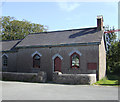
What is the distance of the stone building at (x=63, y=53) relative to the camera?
719 inches

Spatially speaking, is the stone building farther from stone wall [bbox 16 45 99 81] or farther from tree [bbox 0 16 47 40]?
tree [bbox 0 16 47 40]

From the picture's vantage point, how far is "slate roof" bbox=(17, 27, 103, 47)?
19.1m

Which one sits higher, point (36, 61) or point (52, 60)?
point (52, 60)

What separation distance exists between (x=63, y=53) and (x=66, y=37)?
97.9 inches

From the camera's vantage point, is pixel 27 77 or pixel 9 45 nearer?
pixel 27 77

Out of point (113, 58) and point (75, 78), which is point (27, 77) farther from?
point (113, 58)

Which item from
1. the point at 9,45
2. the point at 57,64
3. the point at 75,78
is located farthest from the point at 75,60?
the point at 9,45

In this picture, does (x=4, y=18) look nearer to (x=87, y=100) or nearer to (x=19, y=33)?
(x=19, y=33)

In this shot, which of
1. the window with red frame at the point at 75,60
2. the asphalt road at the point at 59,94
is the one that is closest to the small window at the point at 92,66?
the window with red frame at the point at 75,60

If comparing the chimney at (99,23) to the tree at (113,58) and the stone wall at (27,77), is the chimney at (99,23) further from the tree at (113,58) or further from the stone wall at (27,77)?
the tree at (113,58)

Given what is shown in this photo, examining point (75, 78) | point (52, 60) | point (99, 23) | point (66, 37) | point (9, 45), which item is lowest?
point (75, 78)

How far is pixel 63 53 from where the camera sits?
63.8ft

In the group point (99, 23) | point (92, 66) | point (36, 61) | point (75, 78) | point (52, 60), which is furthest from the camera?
point (36, 61)

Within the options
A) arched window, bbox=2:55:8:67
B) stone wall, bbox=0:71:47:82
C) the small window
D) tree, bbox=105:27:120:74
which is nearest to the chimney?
the small window
